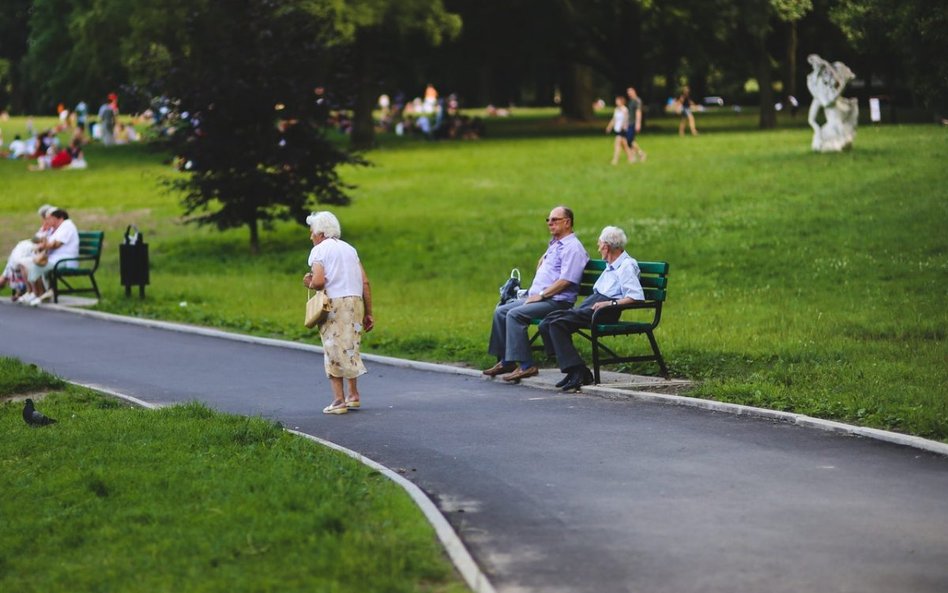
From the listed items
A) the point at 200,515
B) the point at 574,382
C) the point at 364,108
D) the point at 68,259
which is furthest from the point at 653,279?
the point at 364,108

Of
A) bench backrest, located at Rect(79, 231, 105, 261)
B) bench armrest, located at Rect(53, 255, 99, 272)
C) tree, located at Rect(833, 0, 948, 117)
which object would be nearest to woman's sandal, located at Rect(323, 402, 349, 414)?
tree, located at Rect(833, 0, 948, 117)

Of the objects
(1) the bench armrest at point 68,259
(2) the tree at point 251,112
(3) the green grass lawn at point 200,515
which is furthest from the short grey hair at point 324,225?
(2) the tree at point 251,112

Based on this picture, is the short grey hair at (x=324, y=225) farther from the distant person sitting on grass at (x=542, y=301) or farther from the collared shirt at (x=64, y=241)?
the collared shirt at (x=64, y=241)

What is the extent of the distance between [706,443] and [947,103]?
1089 cm

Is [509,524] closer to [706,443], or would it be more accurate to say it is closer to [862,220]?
[706,443]

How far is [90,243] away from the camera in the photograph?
85.0 feet

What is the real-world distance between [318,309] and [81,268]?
12.4 metres

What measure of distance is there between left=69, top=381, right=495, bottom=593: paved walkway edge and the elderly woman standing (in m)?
1.78

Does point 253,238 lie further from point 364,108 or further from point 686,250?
point 364,108

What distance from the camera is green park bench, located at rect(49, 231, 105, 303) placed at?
79.4 ft

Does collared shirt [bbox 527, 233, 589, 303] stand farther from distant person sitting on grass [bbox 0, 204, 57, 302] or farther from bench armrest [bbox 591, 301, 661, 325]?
distant person sitting on grass [bbox 0, 204, 57, 302]

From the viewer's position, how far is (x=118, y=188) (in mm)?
43312

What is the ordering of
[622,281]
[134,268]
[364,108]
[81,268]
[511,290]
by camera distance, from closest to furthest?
[622,281] → [511,290] → [134,268] → [81,268] → [364,108]

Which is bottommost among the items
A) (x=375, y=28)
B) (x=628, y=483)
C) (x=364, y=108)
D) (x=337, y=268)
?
(x=628, y=483)
